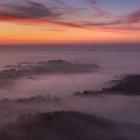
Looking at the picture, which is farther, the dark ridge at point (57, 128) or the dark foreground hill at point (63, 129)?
the dark foreground hill at point (63, 129)

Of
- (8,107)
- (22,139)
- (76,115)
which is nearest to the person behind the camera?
(22,139)

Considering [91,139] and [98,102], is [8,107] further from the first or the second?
[91,139]

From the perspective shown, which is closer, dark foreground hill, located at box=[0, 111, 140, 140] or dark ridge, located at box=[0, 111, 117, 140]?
dark ridge, located at box=[0, 111, 117, 140]

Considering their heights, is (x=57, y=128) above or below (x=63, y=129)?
above

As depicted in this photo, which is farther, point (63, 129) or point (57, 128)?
point (63, 129)

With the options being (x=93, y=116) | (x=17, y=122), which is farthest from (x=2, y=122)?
(x=93, y=116)

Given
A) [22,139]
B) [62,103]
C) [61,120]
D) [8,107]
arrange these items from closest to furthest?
[22,139] → [61,120] → [8,107] → [62,103]

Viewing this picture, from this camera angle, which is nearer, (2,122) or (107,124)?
(2,122)
